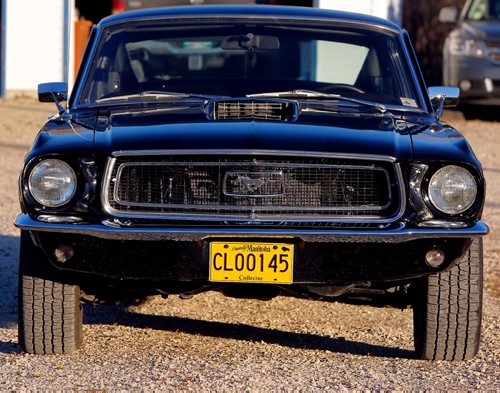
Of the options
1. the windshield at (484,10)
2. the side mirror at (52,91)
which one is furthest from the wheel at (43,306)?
the windshield at (484,10)

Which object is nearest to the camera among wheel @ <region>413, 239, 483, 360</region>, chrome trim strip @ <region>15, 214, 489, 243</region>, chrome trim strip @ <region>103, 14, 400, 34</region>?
chrome trim strip @ <region>15, 214, 489, 243</region>

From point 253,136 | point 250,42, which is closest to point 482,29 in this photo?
point 250,42

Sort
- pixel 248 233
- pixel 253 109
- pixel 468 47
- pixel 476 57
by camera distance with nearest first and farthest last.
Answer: pixel 248 233, pixel 253 109, pixel 476 57, pixel 468 47

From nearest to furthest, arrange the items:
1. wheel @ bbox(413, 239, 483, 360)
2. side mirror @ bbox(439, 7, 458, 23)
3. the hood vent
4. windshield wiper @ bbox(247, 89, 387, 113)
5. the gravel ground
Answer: the gravel ground → wheel @ bbox(413, 239, 483, 360) → the hood vent → windshield wiper @ bbox(247, 89, 387, 113) → side mirror @ bbox(439, 7, 458, 23)

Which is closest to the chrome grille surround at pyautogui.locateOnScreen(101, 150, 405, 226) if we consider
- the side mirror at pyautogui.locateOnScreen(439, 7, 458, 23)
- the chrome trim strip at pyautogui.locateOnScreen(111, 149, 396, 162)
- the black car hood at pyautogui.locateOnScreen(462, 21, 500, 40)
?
the chrome trim strip at pyautogui.locateOnScreen(111, 149, 396, 162)

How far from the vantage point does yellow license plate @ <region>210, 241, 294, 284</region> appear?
500 cm

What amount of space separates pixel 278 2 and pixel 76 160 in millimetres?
15036

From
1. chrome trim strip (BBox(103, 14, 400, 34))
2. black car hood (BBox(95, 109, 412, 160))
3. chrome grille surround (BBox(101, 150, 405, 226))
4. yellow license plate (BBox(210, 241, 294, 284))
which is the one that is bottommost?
yellow license plate (BBox(210, 241, 294, 284))

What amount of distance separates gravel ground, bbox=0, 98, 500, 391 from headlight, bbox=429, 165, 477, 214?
2.46ft

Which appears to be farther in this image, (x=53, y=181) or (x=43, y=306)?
(x=43, y=306)

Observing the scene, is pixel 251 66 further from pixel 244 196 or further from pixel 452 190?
pixel 452 190

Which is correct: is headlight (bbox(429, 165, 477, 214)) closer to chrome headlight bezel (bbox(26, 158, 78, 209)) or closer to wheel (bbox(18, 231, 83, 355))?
chrome headlight bezel (bbox(26, 158, 78, 209))

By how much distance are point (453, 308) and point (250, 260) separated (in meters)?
0.99

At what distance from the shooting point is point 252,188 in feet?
16.7
